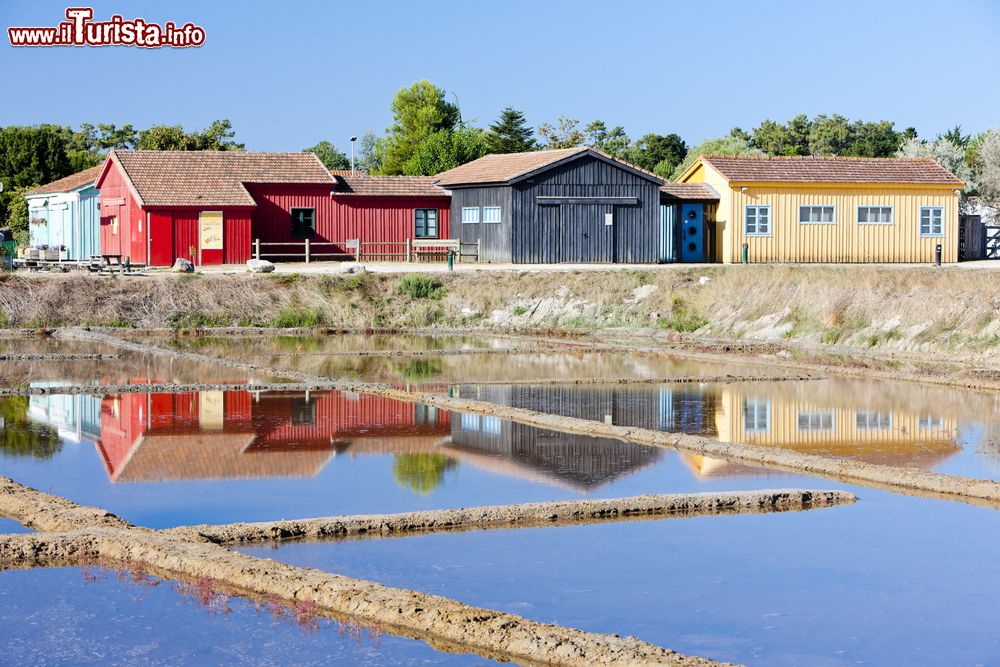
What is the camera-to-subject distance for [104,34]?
157 ft

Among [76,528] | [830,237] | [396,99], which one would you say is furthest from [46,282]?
[396,99]

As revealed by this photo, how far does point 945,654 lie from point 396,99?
88976 mm

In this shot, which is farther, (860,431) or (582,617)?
(860,431)

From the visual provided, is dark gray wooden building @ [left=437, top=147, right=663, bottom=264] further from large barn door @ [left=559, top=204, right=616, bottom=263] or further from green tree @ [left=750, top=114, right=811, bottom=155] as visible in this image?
green tree @ [left=750, top=114, right=811, bottom=155]

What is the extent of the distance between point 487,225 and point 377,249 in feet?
14.9

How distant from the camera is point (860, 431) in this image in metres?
20.4

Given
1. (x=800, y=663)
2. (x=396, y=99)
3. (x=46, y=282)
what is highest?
(x=396, y=99)

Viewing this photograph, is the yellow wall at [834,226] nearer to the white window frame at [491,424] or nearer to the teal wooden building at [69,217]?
the teal wooden building at [69,217]

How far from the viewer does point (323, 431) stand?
20391 millimetres

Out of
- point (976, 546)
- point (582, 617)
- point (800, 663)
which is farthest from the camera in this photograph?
point (976, 546)

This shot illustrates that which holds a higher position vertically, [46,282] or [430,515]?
[46,282]

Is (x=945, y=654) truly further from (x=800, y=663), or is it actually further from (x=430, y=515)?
(x=430, y=515)

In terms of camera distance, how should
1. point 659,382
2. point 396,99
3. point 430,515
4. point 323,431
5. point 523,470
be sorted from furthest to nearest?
point 396,99 → point 659,382 → point 323,431 → point 523,470 → point 430,515

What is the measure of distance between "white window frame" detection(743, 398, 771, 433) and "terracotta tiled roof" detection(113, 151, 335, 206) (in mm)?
26472
